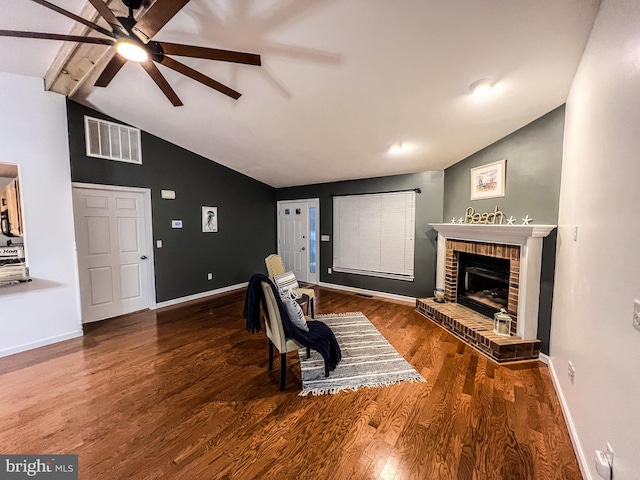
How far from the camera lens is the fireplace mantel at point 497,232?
8.57ft

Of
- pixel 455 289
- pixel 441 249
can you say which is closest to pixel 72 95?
pixel 441 249

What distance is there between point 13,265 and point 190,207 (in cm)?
228

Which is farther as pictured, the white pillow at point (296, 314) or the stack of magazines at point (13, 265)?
the stack of magazines at point (13, 265)

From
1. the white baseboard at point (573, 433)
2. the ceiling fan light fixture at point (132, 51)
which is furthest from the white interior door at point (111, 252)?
the white baseboard at point (573, 433)

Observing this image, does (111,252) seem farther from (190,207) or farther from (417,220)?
(417,220)

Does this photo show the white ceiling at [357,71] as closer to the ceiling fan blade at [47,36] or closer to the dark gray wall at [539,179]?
the dark gray wall at [539,179]

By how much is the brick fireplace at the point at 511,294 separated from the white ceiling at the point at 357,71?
1.20m

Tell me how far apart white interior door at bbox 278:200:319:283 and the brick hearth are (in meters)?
2.71

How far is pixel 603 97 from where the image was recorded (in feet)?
5.10

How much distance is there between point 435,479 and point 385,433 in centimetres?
38

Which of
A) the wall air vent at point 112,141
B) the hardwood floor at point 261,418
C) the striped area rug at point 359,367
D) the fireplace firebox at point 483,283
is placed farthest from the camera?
the wall air vent at point 112,141

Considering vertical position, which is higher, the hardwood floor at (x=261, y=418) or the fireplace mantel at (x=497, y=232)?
the fireplace mantel at (x=497, y=232)

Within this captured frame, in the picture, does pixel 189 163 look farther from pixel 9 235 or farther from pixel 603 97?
pixel 603 97

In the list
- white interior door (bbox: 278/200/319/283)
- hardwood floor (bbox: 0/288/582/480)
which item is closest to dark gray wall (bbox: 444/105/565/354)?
hardwood floor (bbox: 0/288/582/480)
